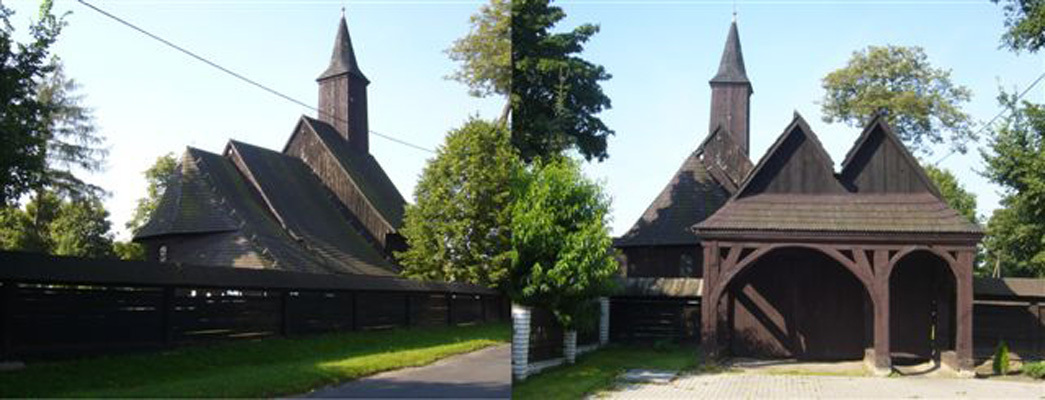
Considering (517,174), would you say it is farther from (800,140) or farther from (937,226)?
(937,226)

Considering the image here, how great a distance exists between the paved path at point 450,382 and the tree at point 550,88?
55.5 inches

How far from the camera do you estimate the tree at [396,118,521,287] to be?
4.90 metres

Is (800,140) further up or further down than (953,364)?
further up

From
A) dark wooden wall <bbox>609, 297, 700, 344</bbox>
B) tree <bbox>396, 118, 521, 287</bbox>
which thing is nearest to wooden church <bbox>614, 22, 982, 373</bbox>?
tree <bbox>396, 118, 521, 287</bbox>

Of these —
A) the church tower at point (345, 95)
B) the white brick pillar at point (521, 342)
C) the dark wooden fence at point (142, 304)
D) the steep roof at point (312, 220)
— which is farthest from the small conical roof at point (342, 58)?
the white brick pillar at point (521, 342)

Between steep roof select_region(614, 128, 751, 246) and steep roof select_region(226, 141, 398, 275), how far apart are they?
379cm

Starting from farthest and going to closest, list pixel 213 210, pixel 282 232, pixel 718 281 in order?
pixel 718 281 < pixel 282 232 < pixel 213 210

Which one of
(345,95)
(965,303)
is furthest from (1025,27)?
(965,303)

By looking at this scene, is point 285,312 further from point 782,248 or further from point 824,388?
point 782,248

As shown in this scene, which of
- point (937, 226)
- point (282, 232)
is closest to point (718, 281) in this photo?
point (937, 226)

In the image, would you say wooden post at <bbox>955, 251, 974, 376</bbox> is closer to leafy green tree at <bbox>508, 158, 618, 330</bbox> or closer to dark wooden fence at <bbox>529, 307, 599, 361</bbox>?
leafy green tree at <bbox>508, 158, 618, 330</bbox>

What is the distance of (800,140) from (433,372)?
127 inches

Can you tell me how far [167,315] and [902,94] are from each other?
3781 millimetres

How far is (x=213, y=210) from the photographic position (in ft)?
16.6
